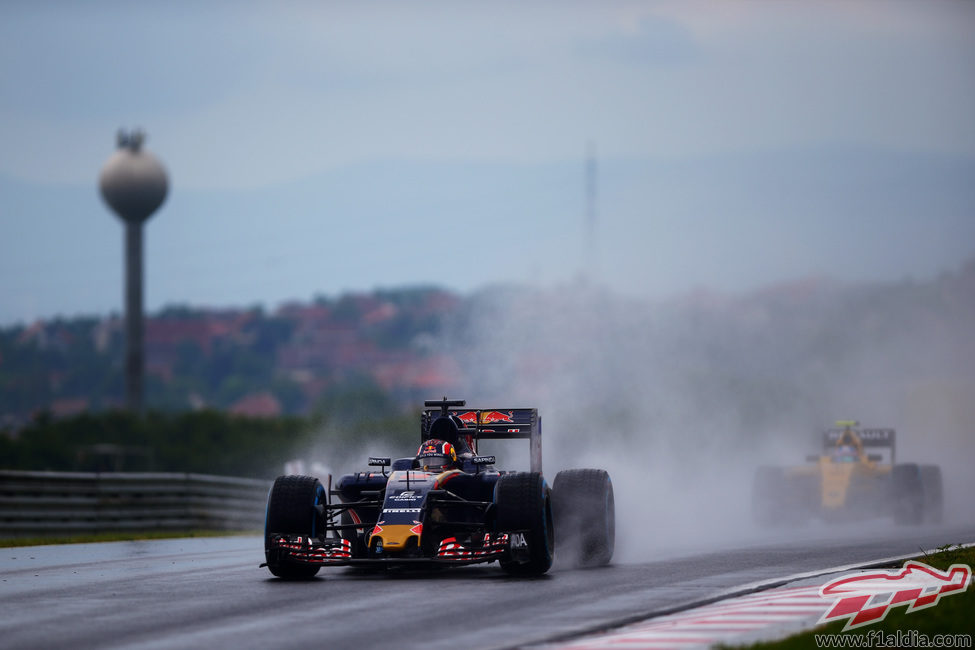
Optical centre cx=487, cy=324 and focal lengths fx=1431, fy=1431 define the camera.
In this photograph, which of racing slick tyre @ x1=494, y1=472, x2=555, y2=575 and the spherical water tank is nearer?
racing slick tyre @ x1=494, y1=472, x2=555, y2=575

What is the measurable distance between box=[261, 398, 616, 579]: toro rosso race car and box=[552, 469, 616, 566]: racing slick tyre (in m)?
0.01

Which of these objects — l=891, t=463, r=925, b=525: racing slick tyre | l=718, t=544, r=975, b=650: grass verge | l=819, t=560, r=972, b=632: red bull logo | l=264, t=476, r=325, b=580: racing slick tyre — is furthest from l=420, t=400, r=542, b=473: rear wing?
l=891, t=463, r=925, b=525: racing slick tyre

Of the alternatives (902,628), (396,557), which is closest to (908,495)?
(396,557)

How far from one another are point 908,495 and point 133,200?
7692cm

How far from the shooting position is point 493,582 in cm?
1633

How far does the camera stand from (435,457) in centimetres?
1836

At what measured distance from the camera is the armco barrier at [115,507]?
30266 mm

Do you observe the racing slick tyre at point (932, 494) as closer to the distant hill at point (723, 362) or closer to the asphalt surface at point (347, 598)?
the asphalt surface at point (347, 598)

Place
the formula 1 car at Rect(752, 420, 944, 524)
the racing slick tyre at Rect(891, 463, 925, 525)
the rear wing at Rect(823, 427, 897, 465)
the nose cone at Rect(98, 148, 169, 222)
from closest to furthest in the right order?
the racing slick tyre at Rect(891, 463, 925, 525)
the formula 1 car at Rect(752, 420, 944, 524)
the rear wing at Rect(823, 427, 897, 465)
the nose cone at Rect(98, 148, 169, 222)

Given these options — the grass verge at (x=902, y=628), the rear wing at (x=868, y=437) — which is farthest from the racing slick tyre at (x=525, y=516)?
the rear wing at (x=868, y=437)

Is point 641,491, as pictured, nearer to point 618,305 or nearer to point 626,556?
point 626,556

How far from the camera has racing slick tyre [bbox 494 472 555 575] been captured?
16688 millimetres

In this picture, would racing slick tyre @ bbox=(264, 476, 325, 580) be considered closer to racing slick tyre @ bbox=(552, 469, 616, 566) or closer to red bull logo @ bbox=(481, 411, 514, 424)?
racing slick tyre @ bbox=(552, 469, 616, 566)

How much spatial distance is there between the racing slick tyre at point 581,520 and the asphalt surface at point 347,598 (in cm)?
35
